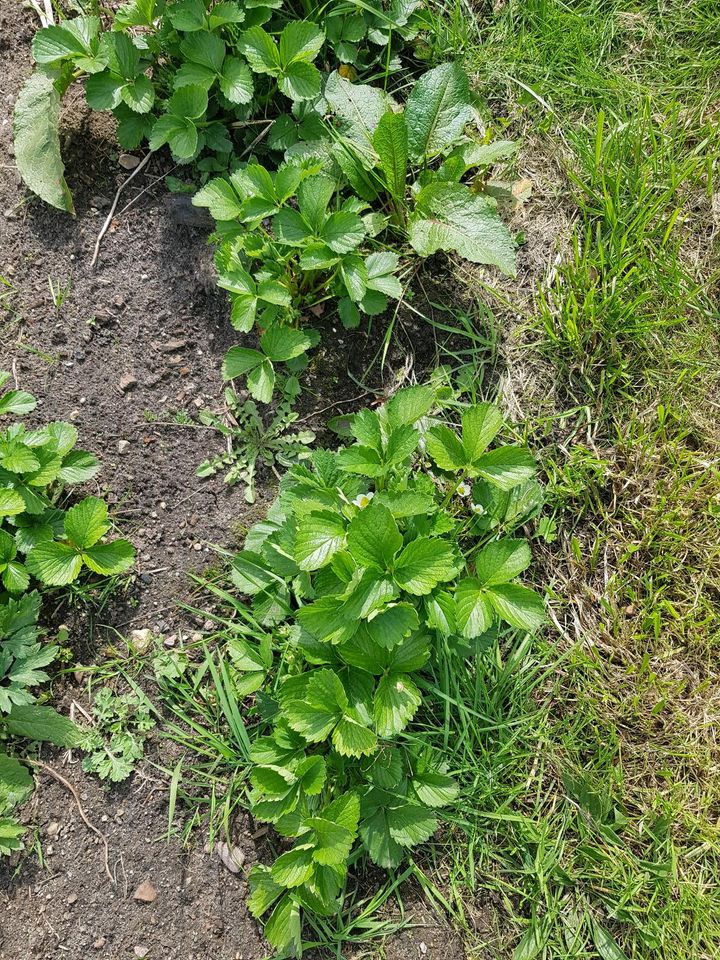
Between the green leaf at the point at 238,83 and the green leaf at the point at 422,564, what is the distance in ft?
4.68

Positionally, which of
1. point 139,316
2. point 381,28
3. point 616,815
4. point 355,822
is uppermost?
point 381,28

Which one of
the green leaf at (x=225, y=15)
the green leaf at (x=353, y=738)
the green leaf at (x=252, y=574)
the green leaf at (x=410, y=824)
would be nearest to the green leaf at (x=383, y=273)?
the green leaf at (x=225, y=15)

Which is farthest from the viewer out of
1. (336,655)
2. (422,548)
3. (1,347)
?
(1,347)

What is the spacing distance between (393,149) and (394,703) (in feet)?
→ 5.26

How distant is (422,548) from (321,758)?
627 millimetres

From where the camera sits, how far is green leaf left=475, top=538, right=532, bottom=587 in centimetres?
202

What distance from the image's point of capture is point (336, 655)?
2.01 metres

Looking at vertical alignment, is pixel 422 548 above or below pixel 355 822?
above

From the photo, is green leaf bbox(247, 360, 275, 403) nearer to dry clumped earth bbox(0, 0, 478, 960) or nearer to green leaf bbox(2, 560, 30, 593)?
dry clumped earth bbox(0, 0, 478, 960)

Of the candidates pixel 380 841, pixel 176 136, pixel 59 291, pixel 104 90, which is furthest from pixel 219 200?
pixel 380 841

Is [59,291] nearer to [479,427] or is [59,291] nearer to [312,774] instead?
[479,427]

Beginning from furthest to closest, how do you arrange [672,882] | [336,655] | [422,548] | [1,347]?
1. [1,347]
2. [672,882]
3. [336,655]
4. [422,548]

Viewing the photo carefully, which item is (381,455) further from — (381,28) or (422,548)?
(381,28)

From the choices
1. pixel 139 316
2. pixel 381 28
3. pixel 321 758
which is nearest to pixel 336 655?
pixel 321 758
